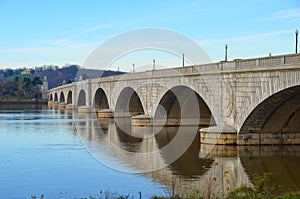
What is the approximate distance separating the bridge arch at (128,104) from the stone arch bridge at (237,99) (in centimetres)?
1331

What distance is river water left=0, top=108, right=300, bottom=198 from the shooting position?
18875mm

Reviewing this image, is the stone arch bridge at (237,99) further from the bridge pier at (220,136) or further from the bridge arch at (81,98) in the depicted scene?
the bridge arch at (81,98)

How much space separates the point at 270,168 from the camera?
23531mm

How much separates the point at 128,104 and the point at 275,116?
33309 millimetres

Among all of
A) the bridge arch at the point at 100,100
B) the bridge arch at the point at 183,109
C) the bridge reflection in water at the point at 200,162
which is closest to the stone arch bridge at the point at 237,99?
the bridge arch at the point at 183,109

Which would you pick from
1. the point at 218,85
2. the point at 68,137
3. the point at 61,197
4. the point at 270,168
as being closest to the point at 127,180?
the point at 61,197

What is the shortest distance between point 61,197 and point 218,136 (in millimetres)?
14133

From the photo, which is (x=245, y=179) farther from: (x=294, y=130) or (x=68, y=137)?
(x=68, y=137)

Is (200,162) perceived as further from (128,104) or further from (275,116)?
(128,104)

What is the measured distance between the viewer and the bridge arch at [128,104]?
58.7 m

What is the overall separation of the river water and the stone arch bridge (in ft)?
3.60

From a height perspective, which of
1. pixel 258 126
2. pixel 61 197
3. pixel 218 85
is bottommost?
pixel 61 197

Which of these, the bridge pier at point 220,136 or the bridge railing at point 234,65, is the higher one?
the bridge railing at point 234,65

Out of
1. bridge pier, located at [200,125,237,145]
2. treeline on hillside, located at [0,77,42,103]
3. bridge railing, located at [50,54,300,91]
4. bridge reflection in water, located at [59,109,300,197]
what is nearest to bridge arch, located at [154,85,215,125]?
bridge railing, located at [50,54,300,91]
